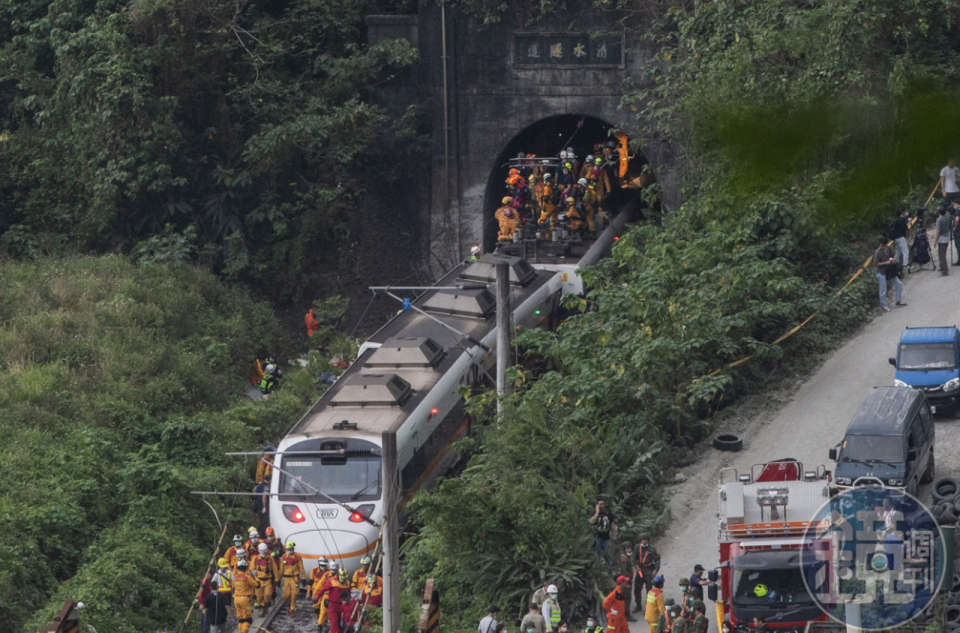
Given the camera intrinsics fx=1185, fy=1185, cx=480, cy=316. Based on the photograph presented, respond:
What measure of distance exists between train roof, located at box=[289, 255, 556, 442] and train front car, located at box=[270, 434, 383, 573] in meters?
0.25

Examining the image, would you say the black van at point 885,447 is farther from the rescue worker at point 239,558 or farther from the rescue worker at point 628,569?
the rescue worker at point 239,558

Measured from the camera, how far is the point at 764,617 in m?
13.8

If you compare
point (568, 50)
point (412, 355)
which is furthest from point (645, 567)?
point (568, 50)

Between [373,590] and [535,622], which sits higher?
[535,622]

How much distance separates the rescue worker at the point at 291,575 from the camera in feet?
56.7

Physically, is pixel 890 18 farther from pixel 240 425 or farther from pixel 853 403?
pixel 240 425

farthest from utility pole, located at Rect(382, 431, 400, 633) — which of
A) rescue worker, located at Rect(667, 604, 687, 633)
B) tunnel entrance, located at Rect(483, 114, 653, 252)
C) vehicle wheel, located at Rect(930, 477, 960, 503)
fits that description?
tunnel entrance, located at Rect(483, 114, 653, 252)

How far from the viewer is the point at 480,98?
29.6m

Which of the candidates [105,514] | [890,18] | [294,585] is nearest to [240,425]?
[105,514]

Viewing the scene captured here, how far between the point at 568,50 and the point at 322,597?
16.7 m

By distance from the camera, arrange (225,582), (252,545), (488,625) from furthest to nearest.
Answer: (252,545) < (225,582) < (488,625)

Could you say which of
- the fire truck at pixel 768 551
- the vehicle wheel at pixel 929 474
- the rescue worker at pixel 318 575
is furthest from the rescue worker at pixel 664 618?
the vehicle wheel at pixel 929 474

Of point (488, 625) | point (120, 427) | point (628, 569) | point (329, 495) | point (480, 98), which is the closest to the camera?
point (488, 625)

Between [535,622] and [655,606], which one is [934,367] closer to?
[655,606]
